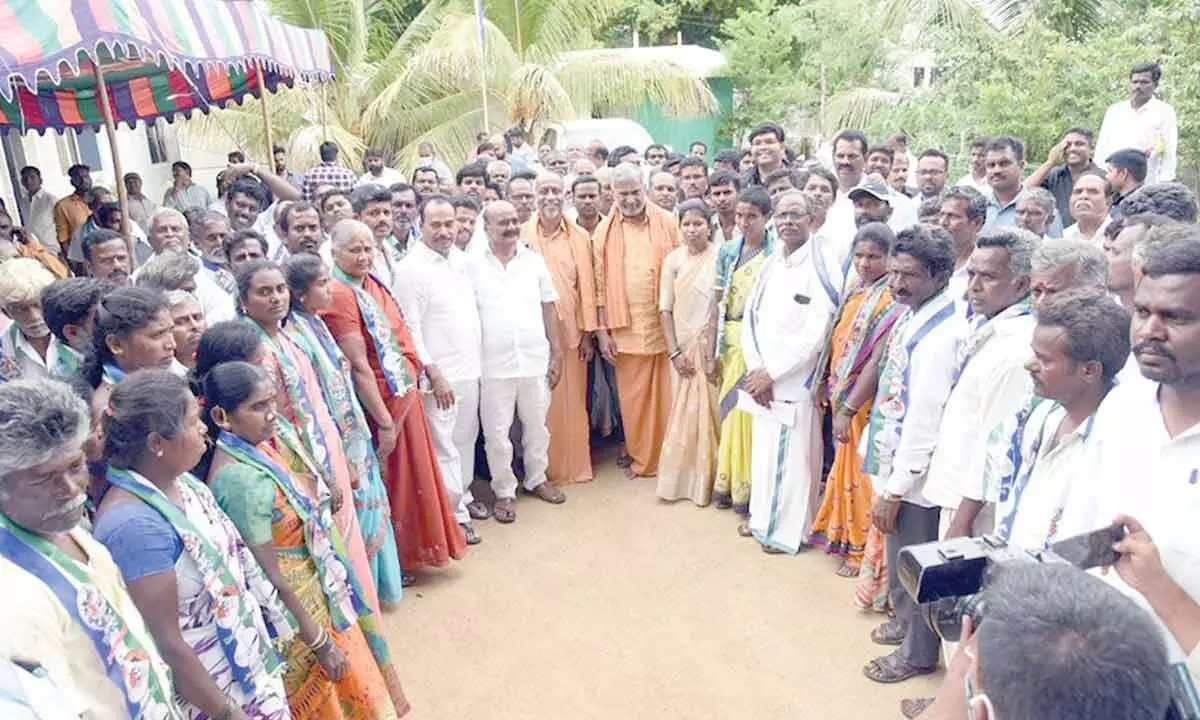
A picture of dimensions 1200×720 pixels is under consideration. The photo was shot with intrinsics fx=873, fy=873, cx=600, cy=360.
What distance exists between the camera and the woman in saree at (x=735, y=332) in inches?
180

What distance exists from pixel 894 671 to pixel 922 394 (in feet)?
3.54

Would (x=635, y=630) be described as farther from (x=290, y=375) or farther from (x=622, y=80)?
(x=622, y=80)

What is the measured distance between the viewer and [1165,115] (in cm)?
674

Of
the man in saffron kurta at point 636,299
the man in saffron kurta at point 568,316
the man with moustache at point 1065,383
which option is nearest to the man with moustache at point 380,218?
the man in saffron kurta at point 568,316

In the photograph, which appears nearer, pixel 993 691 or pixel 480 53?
pixel 993 691

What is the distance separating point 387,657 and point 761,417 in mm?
2215

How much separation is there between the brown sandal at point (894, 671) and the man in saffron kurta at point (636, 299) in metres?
2.30

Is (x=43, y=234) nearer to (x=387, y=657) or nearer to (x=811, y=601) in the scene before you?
(x=387, y=657)

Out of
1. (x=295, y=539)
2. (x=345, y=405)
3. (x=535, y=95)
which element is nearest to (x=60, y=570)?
(x=295, y=539)

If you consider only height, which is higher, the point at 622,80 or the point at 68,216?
the point at 622,80

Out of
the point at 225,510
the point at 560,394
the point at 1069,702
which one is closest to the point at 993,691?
the point at 1069,702

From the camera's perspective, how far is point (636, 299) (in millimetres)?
5199

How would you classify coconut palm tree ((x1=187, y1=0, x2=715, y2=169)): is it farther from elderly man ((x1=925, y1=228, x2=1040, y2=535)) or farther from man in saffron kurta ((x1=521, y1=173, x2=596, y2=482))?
elderly man ((x1=925, y1=228, x2=1040, y2=535))

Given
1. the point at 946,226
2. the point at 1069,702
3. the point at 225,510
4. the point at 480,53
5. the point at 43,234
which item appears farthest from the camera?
the point at 480,53
